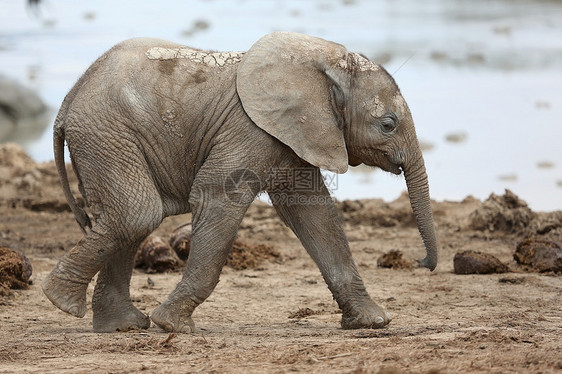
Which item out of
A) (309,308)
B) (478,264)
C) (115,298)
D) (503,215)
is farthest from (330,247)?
(503,215)

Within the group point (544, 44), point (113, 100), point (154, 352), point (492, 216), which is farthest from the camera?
point (544, 44)

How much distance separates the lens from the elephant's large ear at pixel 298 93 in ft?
24.5

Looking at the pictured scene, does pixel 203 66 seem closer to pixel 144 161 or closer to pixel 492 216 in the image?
pixel 144 161

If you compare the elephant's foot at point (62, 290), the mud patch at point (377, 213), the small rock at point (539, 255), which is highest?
the mud patch at point (377, 213)

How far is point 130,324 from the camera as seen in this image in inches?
318

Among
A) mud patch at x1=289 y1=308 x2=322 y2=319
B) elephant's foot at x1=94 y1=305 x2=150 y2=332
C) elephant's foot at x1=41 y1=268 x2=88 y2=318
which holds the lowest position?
elephant's foot at x1=94 y1=305 x2=150 y2=332

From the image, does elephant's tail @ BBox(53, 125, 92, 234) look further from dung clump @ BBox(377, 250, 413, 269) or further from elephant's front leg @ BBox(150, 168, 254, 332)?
dung clump @ BBox(377, 250, 413, 269)

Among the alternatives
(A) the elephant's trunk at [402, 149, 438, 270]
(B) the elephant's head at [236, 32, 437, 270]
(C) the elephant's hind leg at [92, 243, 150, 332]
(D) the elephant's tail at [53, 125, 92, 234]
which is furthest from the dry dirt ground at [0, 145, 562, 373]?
(B) the elephant's head at [236, 32, 437, 270]

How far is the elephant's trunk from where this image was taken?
780 centimetres

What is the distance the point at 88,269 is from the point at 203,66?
168 centimetres

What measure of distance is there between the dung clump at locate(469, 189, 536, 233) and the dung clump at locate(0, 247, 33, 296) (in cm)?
510

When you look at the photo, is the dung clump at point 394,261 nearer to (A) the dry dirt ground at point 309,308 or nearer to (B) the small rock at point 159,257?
(A) the dry dirt ground at point 309,308

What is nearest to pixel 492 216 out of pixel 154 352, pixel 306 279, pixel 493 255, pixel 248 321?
pixel 493 255

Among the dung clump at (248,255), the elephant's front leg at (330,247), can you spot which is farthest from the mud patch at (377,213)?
the elephant's front leg at (330,247)
